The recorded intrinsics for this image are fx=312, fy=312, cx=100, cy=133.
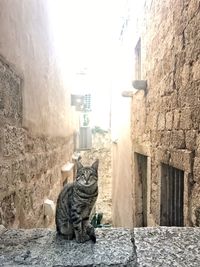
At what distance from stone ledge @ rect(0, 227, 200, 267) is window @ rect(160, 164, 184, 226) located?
4.85 feet

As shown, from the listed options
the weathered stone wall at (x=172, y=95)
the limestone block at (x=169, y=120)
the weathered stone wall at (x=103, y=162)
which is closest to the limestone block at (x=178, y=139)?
the weathered stone wall at (x=172, y=95)

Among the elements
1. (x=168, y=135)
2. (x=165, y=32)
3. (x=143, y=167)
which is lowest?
(x=143, y=167)

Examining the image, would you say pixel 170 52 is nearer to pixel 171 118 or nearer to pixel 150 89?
pixel 171 118

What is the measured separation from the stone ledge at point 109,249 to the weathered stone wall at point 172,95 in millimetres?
946

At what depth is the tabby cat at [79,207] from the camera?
56.7 inches

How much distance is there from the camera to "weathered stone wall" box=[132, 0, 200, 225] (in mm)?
2457

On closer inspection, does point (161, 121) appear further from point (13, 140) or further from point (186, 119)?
point (13, 140)

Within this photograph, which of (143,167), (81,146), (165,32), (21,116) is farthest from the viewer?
(81,146)

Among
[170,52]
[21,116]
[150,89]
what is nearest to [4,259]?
[21,116]

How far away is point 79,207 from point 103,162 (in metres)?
12.8

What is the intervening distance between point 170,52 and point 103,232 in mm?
2126

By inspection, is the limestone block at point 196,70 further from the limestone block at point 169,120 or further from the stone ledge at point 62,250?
the stone ledge at point 62,250

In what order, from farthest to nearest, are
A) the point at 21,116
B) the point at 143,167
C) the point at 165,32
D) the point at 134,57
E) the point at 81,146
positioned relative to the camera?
the point at 81,146 → the point at 134,57 → the point at 143,167 → the point at 165,32 → the point at 21,116

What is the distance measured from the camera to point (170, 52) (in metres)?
3.12
